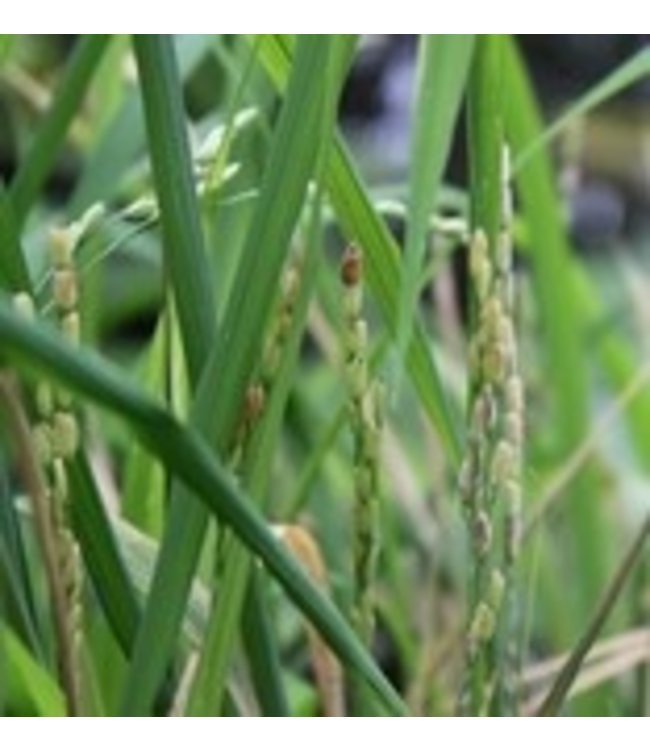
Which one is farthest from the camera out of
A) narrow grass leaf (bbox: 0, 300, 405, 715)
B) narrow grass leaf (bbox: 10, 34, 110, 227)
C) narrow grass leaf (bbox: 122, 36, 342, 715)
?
narrow grass leaf (bbox: 10, 34, 110, 227)

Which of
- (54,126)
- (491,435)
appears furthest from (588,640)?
(54,126)

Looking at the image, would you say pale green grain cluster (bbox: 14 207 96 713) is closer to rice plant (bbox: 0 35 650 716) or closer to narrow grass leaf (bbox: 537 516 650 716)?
rice plant (bbox: 0 35 650 716)

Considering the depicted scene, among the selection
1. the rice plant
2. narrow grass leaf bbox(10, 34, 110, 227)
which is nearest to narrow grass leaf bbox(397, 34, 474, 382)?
the rice plant

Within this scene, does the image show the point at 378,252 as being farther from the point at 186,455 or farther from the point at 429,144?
the point at 186,455

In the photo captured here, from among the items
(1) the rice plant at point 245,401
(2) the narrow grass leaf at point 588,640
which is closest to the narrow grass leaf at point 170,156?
(1) the rice plant at point 245,401

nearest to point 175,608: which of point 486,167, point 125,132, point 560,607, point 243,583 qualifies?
point 243,583

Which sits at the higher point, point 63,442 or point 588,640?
point 63,442
